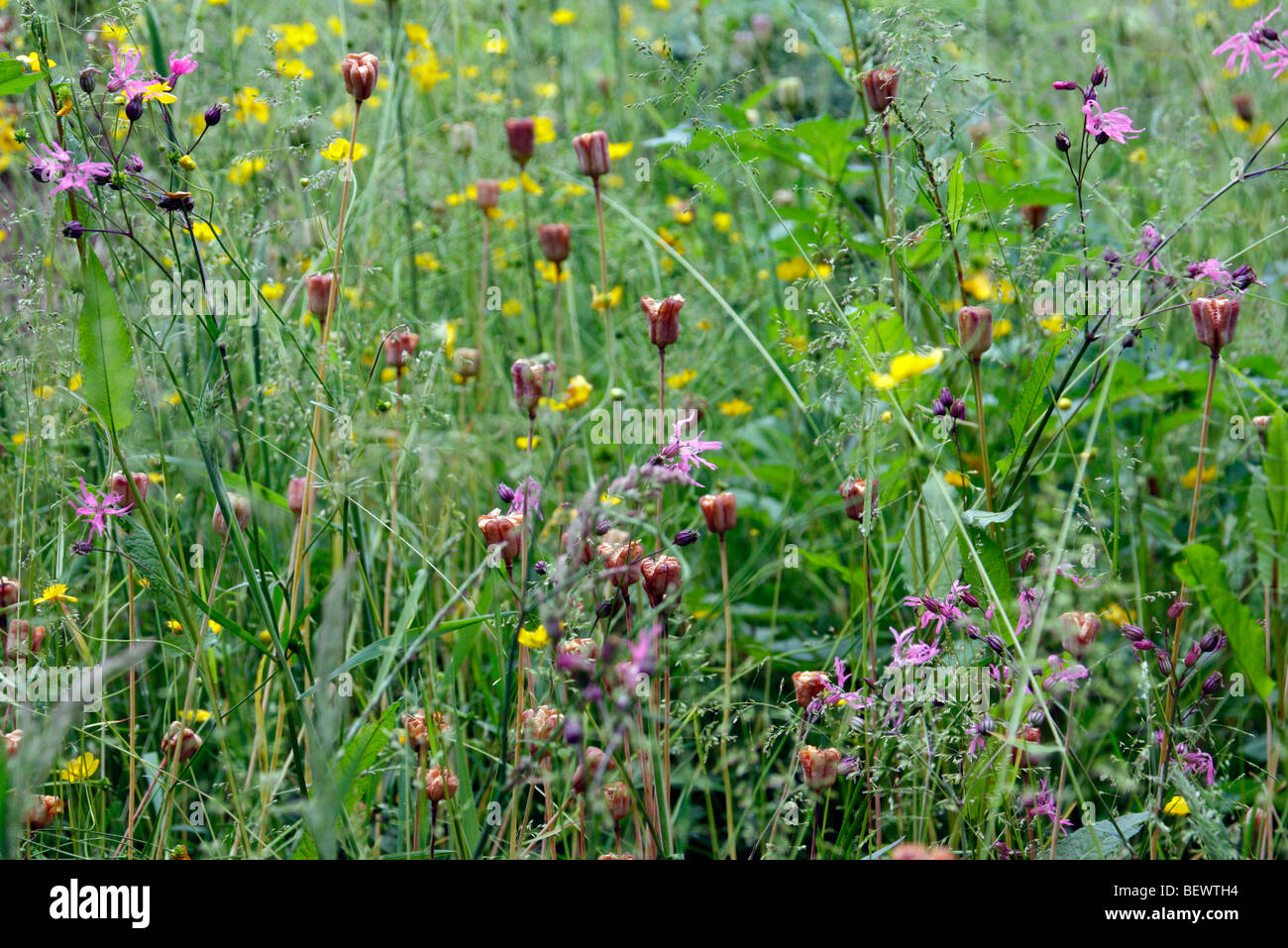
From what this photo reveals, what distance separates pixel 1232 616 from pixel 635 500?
47cm

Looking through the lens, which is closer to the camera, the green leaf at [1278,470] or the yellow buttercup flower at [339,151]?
the green leaf at [1278,470]

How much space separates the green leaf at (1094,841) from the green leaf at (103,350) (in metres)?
0.76

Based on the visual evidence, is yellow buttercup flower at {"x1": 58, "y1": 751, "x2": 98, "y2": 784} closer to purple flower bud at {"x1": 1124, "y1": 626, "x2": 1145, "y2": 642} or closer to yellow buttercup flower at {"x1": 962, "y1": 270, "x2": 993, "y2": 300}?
purple flower bud at {"x1": 1124, "y1": 626, "x2": 1145, "y2": 642}

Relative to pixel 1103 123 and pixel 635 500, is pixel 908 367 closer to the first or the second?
pixel 635 500

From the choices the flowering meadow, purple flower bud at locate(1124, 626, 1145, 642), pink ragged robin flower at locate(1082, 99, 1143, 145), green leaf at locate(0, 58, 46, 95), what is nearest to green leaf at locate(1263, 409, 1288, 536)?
the flowering meadow

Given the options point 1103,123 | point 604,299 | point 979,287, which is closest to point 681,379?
point 604,299

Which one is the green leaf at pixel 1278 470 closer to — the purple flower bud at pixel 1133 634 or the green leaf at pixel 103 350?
the purple flower bud at pixel 1133 634

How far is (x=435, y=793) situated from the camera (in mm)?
735

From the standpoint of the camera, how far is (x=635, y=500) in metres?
0.59

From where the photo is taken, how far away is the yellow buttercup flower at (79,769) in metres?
0.82

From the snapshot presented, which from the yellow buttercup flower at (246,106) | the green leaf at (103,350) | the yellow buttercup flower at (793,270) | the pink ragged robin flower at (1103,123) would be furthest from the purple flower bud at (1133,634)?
the yellow buttercup flower at (246,106)

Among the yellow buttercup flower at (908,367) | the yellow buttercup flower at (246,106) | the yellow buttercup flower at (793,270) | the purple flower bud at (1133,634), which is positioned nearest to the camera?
the yellow buttercup flower at (908,367)

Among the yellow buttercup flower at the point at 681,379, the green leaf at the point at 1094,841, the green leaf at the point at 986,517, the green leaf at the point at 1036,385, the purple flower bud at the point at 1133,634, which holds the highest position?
the yellow buttercup flower at the point at 681,379

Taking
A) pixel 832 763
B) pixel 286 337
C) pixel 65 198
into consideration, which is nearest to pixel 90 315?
pixel 65 198
